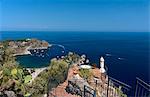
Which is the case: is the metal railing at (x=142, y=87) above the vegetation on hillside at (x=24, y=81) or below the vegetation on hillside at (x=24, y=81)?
above

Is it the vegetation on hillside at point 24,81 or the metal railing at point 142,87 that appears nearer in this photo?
the metal railing at point 142,87

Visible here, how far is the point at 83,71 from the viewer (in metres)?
9.43

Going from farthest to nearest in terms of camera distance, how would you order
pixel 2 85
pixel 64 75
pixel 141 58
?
pixel 141 58, pixel 64 75, pixel 2 85

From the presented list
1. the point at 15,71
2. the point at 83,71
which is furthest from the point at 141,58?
the point at 15,71

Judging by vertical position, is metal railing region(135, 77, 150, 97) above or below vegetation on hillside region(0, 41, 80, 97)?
above

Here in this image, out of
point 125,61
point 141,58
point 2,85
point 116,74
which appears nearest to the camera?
point 2,85

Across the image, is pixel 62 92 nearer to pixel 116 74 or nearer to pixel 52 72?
pixel 52 72

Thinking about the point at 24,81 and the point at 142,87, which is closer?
the point at 142,87

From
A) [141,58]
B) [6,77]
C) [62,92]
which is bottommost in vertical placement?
[141,58]

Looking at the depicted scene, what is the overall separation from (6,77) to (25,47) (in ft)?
75.3

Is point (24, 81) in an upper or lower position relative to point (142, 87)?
lower

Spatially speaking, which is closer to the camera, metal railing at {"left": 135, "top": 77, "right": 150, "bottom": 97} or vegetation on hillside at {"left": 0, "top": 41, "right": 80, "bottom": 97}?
metal railing at {"left": 135, "top": 77, "right": 150, "bottom": 97}

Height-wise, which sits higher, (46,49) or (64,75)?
(64,75)

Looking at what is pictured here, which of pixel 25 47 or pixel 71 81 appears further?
pixel 25 47
